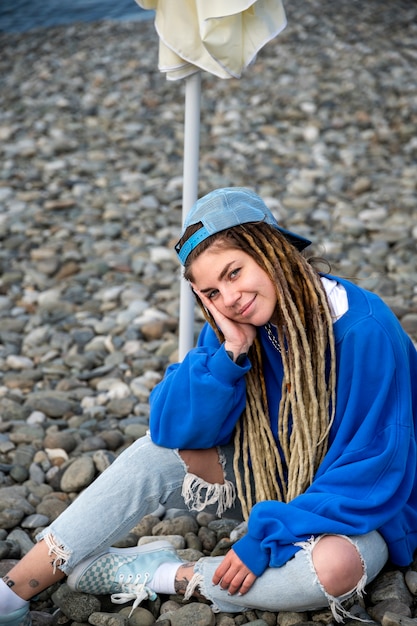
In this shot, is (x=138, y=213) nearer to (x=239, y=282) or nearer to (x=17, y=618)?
(x=239, y=282)

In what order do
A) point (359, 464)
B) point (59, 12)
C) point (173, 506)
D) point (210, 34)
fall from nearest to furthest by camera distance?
point (359, 464) < point (173, 506) < point (210, 34) < point (59, 12)

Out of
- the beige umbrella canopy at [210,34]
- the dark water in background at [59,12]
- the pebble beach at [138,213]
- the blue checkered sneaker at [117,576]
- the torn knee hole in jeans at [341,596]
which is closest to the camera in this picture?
the torn knee hole in jeans at [341,596]

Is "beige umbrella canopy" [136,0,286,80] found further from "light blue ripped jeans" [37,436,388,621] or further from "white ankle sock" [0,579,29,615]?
"white ankle sock" [0,579,29,615]

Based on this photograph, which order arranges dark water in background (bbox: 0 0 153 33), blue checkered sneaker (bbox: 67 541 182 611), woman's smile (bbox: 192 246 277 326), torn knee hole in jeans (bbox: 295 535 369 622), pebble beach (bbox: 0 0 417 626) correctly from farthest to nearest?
dark water in background (bbox: 0 0 153 33) < pebble beach (bbox: 0 0 417 626) < blue checkered sneaker (bbox: 67 541 182 611) < woman's smile (bbox: 192 246 277 326) < torn knee hole in jeans (bbox: 295 535 369 622)

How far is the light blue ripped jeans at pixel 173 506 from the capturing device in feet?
6.98

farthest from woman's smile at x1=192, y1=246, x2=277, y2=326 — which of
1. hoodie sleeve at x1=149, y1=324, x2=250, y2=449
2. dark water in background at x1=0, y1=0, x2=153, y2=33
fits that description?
dark water in background at x1=0, y1=0, x2=153, y2=33

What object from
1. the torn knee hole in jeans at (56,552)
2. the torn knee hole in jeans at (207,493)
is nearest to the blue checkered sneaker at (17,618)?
the torn knee hole in jeans at (56,552)

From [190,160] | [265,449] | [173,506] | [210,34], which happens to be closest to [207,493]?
[173,506]

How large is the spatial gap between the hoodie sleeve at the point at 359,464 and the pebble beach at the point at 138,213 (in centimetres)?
25

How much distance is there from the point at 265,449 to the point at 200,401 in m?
0.23

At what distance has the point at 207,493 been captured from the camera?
2447 millimetres

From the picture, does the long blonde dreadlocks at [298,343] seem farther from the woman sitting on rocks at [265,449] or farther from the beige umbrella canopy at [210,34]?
the beige umbrella canopy at [210,34]

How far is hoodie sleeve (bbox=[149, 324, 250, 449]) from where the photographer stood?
7.54 feet

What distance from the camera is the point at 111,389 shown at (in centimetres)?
366
